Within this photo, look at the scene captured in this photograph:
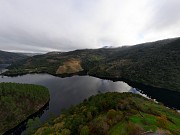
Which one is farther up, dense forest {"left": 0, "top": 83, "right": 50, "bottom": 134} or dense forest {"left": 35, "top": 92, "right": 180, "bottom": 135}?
dense forest {"left": 35, "top": 92, "right": 180, "bottom": 135}

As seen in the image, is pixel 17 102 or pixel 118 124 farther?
pixel 17 102

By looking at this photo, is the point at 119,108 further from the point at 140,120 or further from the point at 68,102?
the point at 68,102

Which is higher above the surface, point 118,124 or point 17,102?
point 118,124

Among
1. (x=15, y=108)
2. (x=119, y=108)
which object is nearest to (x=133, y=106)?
(x=119, y=108)

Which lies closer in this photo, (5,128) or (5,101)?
(5,128)

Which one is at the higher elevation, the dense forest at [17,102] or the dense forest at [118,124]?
the dense forest at [118,124]

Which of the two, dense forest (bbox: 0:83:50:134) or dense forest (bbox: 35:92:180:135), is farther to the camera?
dense forest (bbox: 0:83:50:134)

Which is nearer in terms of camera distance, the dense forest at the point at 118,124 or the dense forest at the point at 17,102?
the dense forest at the point at 118,124

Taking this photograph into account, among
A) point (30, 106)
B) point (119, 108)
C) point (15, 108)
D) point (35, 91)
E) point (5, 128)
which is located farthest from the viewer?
point (35, 91)
